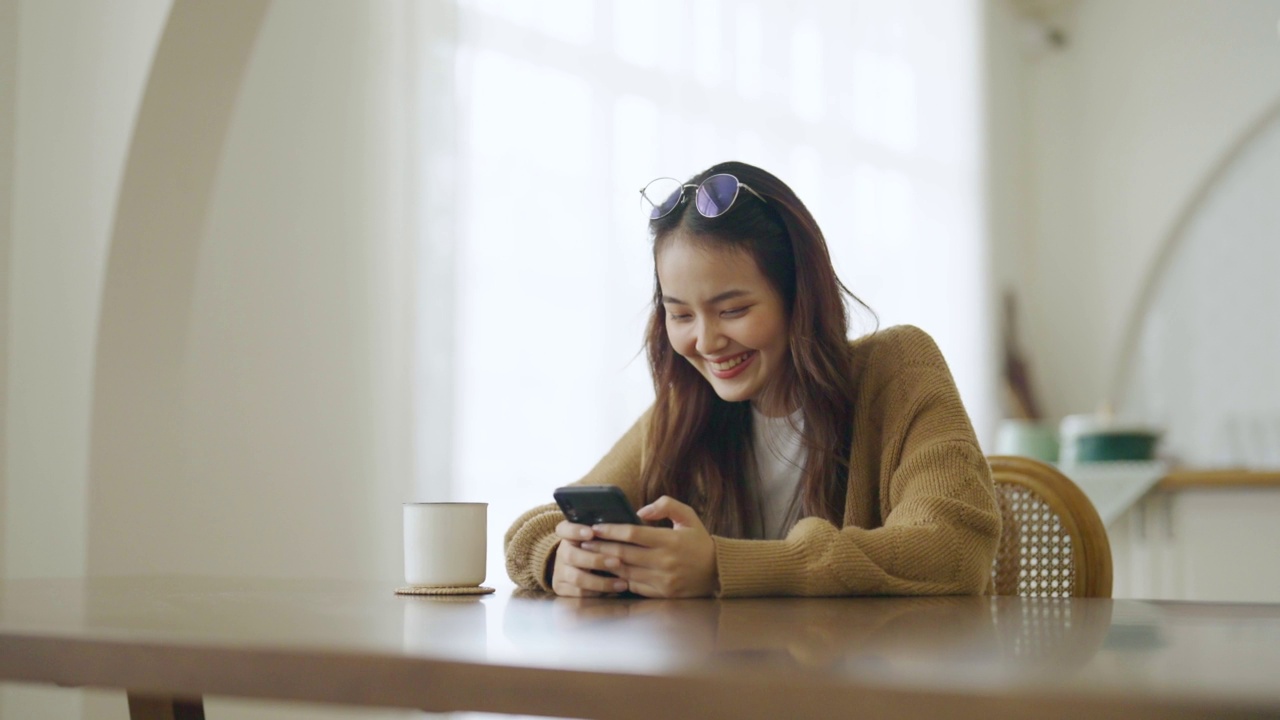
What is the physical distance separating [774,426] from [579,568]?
517 millimetres

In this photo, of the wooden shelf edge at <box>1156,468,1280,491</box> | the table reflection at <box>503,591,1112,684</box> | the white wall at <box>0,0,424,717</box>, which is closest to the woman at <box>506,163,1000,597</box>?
the table reflection at <box>503,591,1112,684</box>

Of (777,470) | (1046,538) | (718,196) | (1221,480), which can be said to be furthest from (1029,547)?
(1221,480)

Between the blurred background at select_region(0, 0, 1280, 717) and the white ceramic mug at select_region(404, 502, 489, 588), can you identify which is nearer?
the white ceramic mug at select_region(404, 502, 489, 588)

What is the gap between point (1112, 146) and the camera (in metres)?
5.52

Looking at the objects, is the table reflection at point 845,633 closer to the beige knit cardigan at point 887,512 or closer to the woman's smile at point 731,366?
the beige knit cardigan at point 887,512

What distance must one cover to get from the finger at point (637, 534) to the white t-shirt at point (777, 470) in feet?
1.56

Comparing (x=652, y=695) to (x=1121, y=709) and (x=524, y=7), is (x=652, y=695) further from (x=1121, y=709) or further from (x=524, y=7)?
(x=524, y=7)

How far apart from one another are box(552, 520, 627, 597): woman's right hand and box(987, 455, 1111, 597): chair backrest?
586 millimetres

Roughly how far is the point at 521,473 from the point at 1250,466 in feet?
11.5

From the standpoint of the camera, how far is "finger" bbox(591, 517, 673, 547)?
3.71ft

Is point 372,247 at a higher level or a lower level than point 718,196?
higher

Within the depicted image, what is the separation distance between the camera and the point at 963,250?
197 inches

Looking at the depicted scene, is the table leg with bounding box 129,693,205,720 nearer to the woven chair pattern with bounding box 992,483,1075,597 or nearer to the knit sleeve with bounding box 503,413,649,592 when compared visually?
the knit sleeve with bounding box 503,413,649,592

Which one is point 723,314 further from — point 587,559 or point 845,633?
point 845,633
